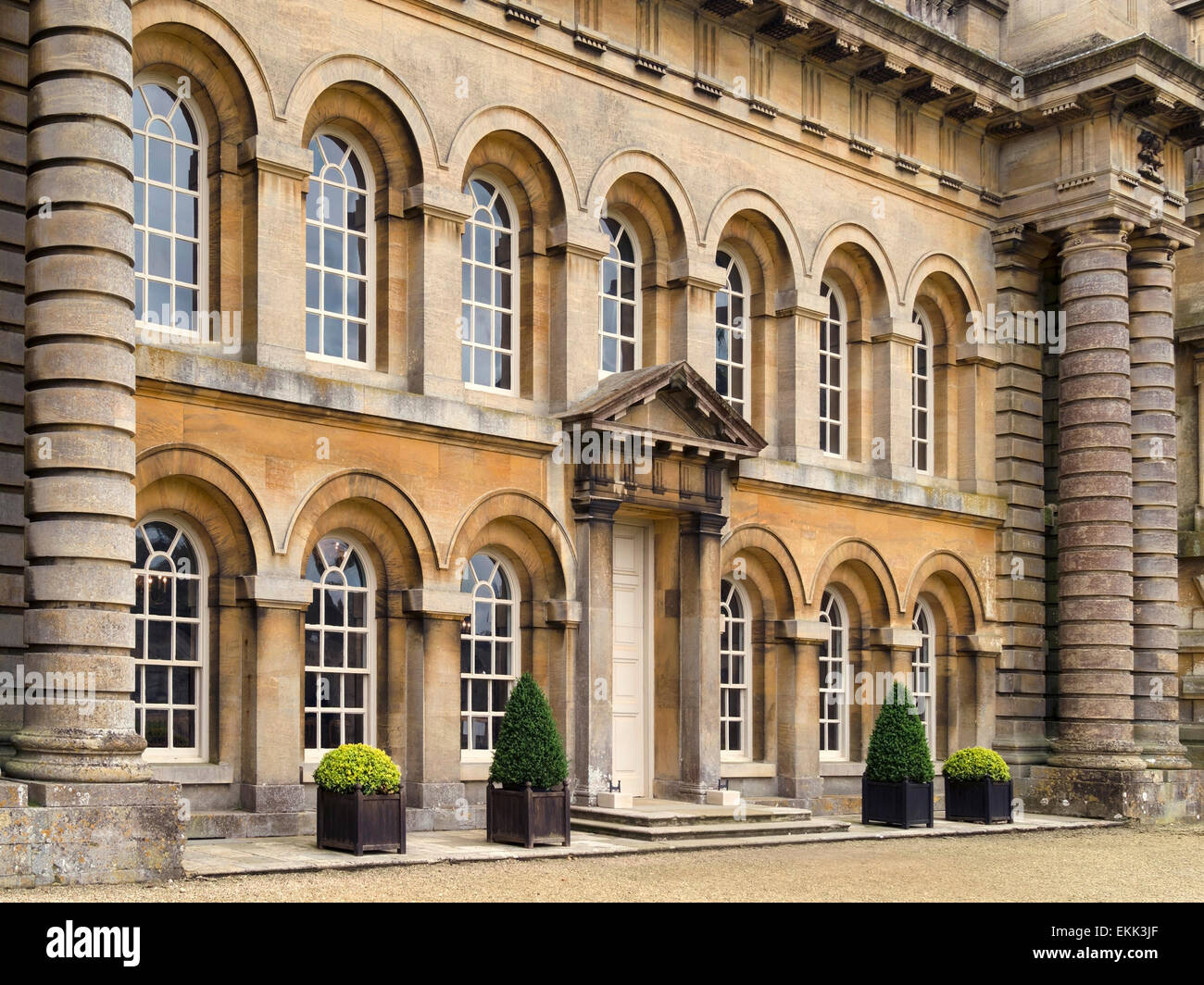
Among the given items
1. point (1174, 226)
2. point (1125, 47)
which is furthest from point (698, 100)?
point (1174, 226)

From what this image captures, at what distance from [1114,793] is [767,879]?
11297 mm

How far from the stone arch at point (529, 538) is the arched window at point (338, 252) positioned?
220 cm

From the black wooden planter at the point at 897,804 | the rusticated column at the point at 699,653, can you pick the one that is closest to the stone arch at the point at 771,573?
the rusticated column at the point at 699,653

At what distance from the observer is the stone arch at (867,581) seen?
22984mm

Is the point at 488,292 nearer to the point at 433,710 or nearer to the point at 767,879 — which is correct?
the point at 433,710

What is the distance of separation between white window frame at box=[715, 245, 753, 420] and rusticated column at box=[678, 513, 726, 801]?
98.8 inches

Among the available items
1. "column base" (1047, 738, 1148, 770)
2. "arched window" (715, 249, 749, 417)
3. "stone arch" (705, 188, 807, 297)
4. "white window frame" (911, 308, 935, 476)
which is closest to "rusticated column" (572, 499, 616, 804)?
"arched window" (715, 249, 749, 417)

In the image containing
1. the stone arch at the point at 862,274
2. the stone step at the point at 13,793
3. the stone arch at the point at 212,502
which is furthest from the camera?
the stone arch at the point at 862,274

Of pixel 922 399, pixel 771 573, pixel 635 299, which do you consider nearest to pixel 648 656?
pixel 771 573

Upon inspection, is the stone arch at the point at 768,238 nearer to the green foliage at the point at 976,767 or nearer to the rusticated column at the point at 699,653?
the rusticated column at the point at 699,653

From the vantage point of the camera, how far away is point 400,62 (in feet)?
58.3

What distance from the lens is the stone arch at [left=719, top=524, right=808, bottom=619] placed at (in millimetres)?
21453

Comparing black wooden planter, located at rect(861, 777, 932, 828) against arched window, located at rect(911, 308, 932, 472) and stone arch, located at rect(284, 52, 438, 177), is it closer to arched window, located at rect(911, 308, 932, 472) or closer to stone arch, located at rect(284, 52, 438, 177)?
arched window, located at rect(911, 308, 932, 472)

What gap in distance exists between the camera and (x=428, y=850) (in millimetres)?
15438
